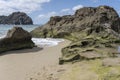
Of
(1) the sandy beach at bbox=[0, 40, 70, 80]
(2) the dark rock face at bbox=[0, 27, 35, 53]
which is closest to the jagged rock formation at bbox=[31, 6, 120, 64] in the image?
(2) the dark rock face at bbox=[0, 27, 35, 53]

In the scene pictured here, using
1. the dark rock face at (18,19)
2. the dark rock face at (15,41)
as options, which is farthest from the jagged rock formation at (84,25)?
the dark rock face at (18,19)

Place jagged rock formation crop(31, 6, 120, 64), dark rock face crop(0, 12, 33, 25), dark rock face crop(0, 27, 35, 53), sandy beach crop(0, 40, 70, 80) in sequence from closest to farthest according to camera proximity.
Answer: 1. sandy beach crop(0, 40, 70, 80)
2. dark rock face crop(0, 27, 35, 53)
3. jagged rock formation crop(31, 6, 120, 64)
4. dark rock face crop(0, 12, 33, 25)

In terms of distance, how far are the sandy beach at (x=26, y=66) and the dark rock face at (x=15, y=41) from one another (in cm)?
78

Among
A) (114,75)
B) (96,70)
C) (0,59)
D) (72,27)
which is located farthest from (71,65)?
(72,27)

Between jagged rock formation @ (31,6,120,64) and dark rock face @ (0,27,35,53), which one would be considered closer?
dark rock face @ (0,27,35,53)

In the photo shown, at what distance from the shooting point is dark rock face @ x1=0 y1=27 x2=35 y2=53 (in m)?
17.5

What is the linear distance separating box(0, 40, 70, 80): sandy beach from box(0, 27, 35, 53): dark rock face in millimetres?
779

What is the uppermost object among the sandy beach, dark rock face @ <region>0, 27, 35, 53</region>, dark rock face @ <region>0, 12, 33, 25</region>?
dark rock face @ <region>0, 12, 33, 25</region>

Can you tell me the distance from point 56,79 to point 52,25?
27585 millimetres

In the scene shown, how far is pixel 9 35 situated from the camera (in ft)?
59.8

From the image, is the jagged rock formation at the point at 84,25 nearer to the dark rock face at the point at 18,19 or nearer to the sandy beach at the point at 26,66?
the sandy beach at the point at 26,66

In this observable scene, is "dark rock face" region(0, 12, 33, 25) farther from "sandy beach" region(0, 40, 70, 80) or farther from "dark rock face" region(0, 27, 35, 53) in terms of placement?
"sandy beach" region(0, 40, 70, 80)

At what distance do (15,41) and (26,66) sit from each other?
5.74 meters

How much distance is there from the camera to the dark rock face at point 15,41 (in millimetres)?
17469
